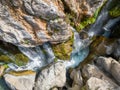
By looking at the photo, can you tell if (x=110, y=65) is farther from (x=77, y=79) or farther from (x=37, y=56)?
(x=37, y=56)

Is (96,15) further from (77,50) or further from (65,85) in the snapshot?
(65,85)

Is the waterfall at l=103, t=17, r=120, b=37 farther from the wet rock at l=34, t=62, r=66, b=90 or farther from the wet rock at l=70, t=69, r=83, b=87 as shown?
the wet rock at l=34, t=62, r=66, b=90

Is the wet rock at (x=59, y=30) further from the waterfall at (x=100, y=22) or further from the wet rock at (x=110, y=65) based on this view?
the wet rock at (x=110, y=65)

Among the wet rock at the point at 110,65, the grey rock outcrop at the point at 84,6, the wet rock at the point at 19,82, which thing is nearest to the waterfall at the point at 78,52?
the wet rock at the point at 110,65

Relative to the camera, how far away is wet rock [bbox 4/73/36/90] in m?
11.1

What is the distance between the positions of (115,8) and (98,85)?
4.04 m

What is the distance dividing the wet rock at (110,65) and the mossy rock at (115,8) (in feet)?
7.60

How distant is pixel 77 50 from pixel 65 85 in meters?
2.14

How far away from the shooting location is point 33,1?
28.6 ft

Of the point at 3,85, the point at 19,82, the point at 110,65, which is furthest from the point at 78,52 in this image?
the point at 3,85

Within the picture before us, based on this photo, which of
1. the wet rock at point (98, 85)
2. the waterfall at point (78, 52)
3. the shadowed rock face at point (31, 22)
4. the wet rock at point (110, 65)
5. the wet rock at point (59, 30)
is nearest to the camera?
the shadowed rock face at point (31, 22)

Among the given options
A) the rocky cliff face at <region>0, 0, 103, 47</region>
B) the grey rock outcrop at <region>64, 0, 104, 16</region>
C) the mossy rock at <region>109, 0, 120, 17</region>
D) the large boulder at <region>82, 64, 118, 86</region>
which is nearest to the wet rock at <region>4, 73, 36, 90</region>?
the rocky cliff face at <region>0, 0, 103, 47</region>

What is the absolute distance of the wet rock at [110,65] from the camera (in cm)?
1071

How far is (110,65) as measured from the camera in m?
11.1
